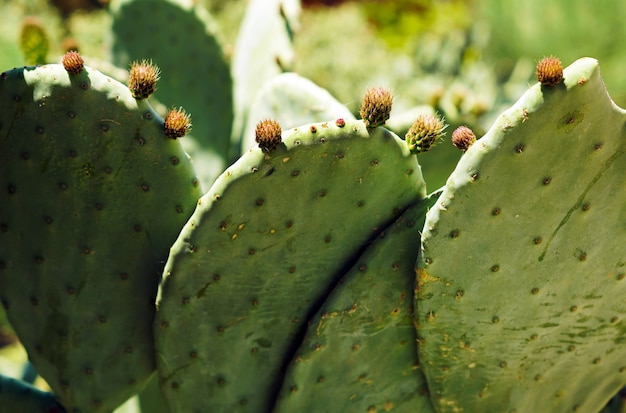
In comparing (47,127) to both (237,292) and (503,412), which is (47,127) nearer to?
(237,292)

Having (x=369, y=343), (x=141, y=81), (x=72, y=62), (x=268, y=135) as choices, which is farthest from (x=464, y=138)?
(x=72, y=62)

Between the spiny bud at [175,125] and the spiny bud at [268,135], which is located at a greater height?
the spiny bud at [175,125]

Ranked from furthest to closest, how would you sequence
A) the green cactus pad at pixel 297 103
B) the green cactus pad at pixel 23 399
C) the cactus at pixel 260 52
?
1. the cactus at pixel 260 52
2. the green cactus pad at pixel 297 103
3. the green cactus pad at pixel 23 399

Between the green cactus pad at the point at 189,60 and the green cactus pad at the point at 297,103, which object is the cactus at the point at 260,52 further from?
the green cactus pad at the point at 297,103

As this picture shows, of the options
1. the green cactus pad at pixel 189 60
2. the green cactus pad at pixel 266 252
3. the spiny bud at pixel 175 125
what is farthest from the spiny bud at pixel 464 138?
the green cactus pad at pixel 189 60

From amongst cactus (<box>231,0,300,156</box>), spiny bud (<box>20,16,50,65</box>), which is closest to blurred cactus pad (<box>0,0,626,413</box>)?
spiny bud (<box>20,16,50,65</box>)

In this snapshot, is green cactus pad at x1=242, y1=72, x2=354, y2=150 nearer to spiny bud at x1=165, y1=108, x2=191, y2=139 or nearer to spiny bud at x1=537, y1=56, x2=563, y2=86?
spiny bud at x1=165, y1=108, x2=191, y2=139

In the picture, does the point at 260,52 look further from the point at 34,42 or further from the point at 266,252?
the point at 266,252

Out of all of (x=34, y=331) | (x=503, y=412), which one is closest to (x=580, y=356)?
(x=503, y=412)
